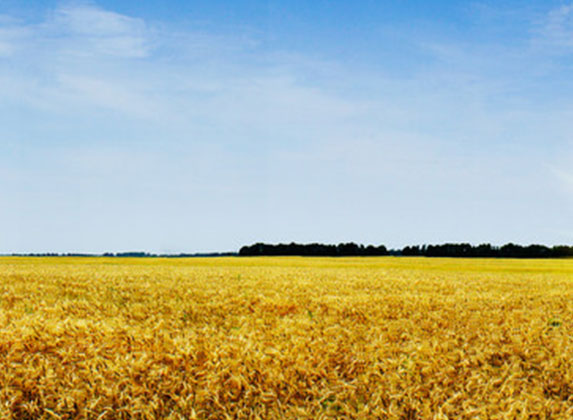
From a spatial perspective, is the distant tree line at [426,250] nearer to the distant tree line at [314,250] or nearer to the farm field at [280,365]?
the distant tree line at [314,250]

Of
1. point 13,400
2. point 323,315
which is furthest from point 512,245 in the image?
point 13,400

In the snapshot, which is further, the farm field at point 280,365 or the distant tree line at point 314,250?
the distant tree line at point 314,250

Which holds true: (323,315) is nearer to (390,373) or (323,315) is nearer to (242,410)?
(390,373)

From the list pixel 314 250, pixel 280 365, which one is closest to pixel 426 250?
pixel 314 250

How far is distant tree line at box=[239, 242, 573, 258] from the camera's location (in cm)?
9850

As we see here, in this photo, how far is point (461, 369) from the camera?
6.54m

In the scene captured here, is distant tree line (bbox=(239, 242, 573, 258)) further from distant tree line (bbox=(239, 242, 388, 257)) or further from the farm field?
the farm field

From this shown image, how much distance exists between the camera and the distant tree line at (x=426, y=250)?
98500mm

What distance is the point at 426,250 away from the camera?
106 metres

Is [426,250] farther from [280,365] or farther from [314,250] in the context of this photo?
[280,365]

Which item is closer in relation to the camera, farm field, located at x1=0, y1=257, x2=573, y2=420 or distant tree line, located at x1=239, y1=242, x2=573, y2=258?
farm field, located at x1=0, y1=257, x2=573, y2=420

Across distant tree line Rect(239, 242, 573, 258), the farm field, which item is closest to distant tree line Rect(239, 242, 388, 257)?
distant tree line Rect(239, 242, 573, 258)

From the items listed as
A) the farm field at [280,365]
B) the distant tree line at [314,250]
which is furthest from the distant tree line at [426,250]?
the farm field at [280,365]

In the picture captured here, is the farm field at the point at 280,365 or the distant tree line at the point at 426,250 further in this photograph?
the distant tree line at the point at 426,250
